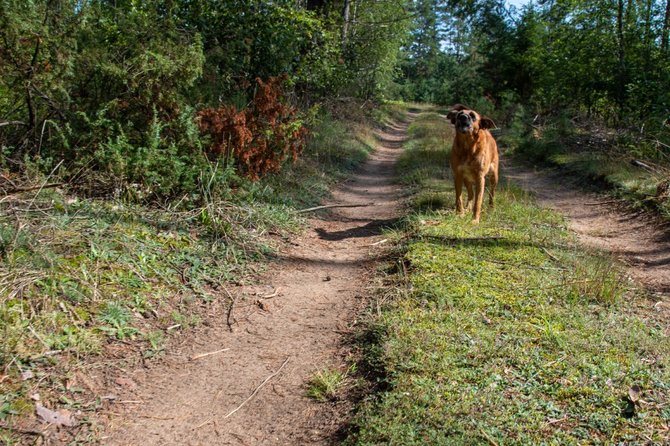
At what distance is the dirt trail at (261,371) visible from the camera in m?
3.08

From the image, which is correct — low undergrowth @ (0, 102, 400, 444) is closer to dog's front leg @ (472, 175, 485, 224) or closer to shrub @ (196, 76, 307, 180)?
shrub @ (196, 76, 307, 180)

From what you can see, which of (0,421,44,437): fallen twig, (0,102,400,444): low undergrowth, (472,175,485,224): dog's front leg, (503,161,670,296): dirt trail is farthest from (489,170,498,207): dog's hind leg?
(0,421,44,437): fallen twig

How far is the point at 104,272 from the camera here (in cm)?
423

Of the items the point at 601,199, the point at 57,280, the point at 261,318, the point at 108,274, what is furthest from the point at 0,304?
the point at 601,199

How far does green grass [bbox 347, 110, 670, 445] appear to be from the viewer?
2836mm

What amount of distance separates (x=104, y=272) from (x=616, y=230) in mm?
7235

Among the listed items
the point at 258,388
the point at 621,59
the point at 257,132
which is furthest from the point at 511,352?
the point at 621,59

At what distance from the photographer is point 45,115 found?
6.29 meters

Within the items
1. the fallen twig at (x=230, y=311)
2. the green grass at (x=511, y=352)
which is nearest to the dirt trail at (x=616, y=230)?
the green grass at (x=511, y=352)

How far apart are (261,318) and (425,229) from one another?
9.43 feet

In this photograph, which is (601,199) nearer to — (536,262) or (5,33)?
(536,262)

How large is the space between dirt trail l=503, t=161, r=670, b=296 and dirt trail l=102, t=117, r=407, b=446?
10.1 ft

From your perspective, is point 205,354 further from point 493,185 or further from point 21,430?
point 493,185

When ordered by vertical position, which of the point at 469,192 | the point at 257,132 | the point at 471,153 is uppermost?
the point at 257,132
